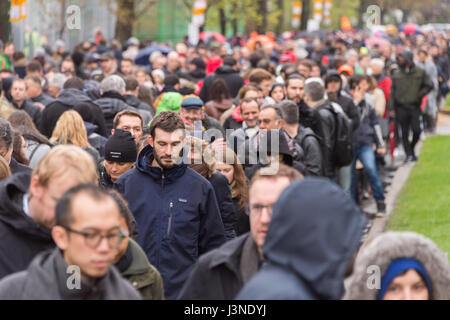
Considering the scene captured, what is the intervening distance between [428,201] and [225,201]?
294 inches

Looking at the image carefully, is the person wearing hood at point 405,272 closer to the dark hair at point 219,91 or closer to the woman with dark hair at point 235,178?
the woman with dark hair at point 235,178

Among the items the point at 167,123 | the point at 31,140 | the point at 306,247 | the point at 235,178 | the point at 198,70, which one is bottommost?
the point at 198,70

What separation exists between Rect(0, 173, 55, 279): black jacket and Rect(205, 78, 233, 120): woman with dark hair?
8.09m

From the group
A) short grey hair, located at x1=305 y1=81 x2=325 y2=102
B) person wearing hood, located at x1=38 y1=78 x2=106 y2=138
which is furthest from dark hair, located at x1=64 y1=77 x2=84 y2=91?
short grey hair, located at x1=305 y1=81 x2=325 y2=102

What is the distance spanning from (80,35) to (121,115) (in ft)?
112

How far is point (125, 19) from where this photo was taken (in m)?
33.6

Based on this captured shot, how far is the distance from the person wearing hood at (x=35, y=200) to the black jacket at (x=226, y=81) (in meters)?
10.6

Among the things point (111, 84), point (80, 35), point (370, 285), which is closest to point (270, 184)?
point (370, 285)

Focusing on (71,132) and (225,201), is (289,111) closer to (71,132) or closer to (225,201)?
(71,132)

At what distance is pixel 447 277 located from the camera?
4141 mm

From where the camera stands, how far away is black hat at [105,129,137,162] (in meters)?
7.45

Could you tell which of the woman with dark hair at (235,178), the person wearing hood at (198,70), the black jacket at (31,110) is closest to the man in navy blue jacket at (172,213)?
the woman with dark hair at (235,178)

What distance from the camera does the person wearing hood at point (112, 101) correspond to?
11.5 metres

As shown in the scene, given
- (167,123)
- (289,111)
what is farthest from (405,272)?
(289,111)
